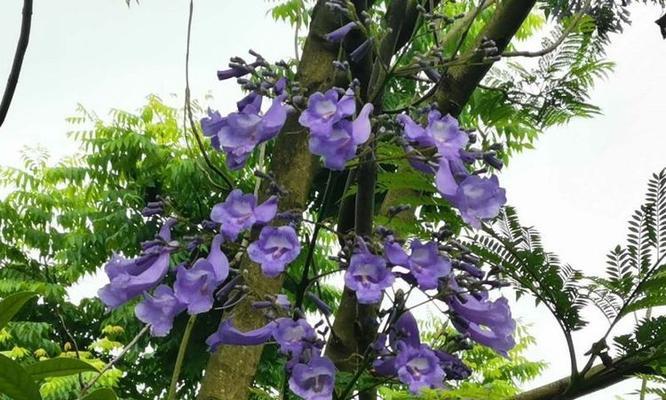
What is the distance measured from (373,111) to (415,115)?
0.04 meters

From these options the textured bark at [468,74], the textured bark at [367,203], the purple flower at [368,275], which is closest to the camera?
the purple flower at [368,275]

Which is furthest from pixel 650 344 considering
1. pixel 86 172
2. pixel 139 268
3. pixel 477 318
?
pixel 86 172

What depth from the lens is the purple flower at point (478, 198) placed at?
0.72 meters

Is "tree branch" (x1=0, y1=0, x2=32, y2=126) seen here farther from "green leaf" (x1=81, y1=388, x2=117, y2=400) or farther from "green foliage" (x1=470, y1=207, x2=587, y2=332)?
"green foliage" (x1=470, y1=207, x2=587, y2=332)

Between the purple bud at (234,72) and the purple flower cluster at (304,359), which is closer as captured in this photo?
the purple flower cluster at (304,359)

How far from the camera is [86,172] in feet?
24.1

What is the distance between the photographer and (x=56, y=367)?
990mm

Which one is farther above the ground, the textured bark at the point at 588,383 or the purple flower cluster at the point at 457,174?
the purple flower cluster at the point at 457,174

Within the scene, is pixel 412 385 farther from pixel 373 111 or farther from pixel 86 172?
pixel 86 172

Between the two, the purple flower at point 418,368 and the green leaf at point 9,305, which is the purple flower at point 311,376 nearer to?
the purple flower at point 418,368

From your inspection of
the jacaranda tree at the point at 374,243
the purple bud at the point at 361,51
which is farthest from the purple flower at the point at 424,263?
the purple bud at the point at 361,51

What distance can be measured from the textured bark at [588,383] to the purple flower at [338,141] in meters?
0.36

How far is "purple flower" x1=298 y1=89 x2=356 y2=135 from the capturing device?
0.69m

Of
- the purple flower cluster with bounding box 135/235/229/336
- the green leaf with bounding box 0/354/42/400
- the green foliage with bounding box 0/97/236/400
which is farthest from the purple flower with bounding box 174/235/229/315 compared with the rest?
the green foliage with bounding box 0/97/236/400
